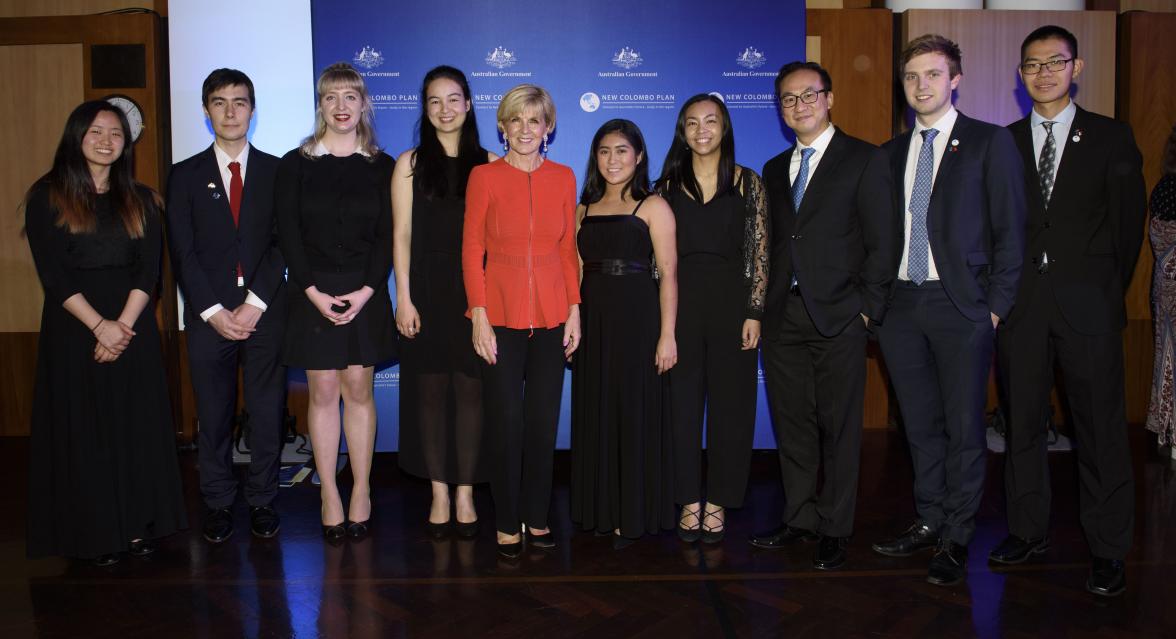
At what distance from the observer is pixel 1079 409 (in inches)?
127

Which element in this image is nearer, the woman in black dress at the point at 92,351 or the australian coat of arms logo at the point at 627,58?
the woman in black dress at the point at 92,351

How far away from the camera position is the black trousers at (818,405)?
337 centimetres

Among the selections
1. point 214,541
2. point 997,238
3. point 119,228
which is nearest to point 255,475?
point 214,541

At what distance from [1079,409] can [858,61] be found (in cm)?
308

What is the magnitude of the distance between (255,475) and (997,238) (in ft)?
10.8

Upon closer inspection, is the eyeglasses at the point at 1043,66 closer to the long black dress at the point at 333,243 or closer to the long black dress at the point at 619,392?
the long black dress at the point at 619,392

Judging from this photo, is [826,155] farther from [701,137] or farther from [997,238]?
[997,238]

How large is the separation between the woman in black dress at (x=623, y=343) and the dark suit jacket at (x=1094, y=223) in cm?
144

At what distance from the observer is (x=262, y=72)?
524 centimetres

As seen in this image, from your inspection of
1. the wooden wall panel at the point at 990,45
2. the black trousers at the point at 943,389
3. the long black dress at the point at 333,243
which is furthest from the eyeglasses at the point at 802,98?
the wooden wall panel at the point at 990,45

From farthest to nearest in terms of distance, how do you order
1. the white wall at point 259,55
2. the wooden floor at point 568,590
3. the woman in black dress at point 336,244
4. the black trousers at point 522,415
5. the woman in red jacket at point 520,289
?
the white wall at point 259,55 < the woman in black dress at point 336,244 < the black trousers at point 522,415 < the woman in red jacket at point 520,289 < the wooden floor at point 568,590

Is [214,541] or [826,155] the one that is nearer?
[826,155]

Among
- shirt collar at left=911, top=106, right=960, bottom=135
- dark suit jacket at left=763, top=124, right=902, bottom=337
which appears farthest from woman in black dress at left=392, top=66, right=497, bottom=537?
shirt collar at left=911, top=106, right=960, bottom=135

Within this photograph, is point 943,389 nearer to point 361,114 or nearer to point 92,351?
point 361,114
